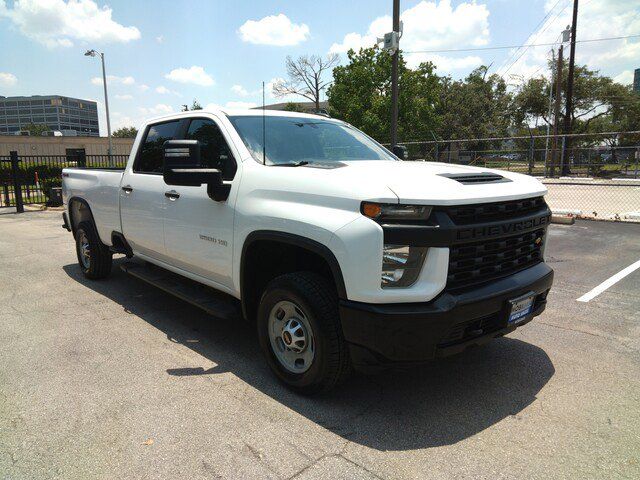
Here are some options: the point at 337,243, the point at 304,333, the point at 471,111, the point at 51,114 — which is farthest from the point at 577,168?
the point at 51,114

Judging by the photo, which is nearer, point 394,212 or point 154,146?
point 394,212

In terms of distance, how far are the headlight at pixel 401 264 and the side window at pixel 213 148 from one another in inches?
62.0

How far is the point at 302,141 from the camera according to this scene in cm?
401

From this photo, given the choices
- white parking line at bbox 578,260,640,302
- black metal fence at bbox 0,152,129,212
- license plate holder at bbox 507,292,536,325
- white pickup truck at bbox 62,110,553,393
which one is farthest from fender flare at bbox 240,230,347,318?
black metal fence at bbox 0,152,129,212

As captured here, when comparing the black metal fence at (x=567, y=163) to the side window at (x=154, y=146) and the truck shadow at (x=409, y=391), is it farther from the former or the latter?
the truck shadow at (x=409, y=391)

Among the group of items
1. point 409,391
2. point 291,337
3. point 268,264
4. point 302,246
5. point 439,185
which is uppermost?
point 439,185

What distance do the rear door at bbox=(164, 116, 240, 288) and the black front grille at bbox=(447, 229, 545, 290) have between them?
1694mm

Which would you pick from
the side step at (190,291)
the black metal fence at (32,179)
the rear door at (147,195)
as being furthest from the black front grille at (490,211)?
the black metal fence at (32,179)

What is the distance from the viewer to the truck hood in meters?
2.64

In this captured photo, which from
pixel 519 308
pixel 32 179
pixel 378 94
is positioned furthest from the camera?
pixel 378 94

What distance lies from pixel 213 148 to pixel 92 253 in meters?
3.14

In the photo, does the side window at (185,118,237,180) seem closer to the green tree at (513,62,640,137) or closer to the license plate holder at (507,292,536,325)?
the license plate holder at (507,292,536,325)

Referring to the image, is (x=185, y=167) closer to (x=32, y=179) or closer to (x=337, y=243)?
(x=337, y=243)

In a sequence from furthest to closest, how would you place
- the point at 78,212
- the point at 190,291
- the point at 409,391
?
the point at 78,212 < the point at 190,291 < the point at 409,391
